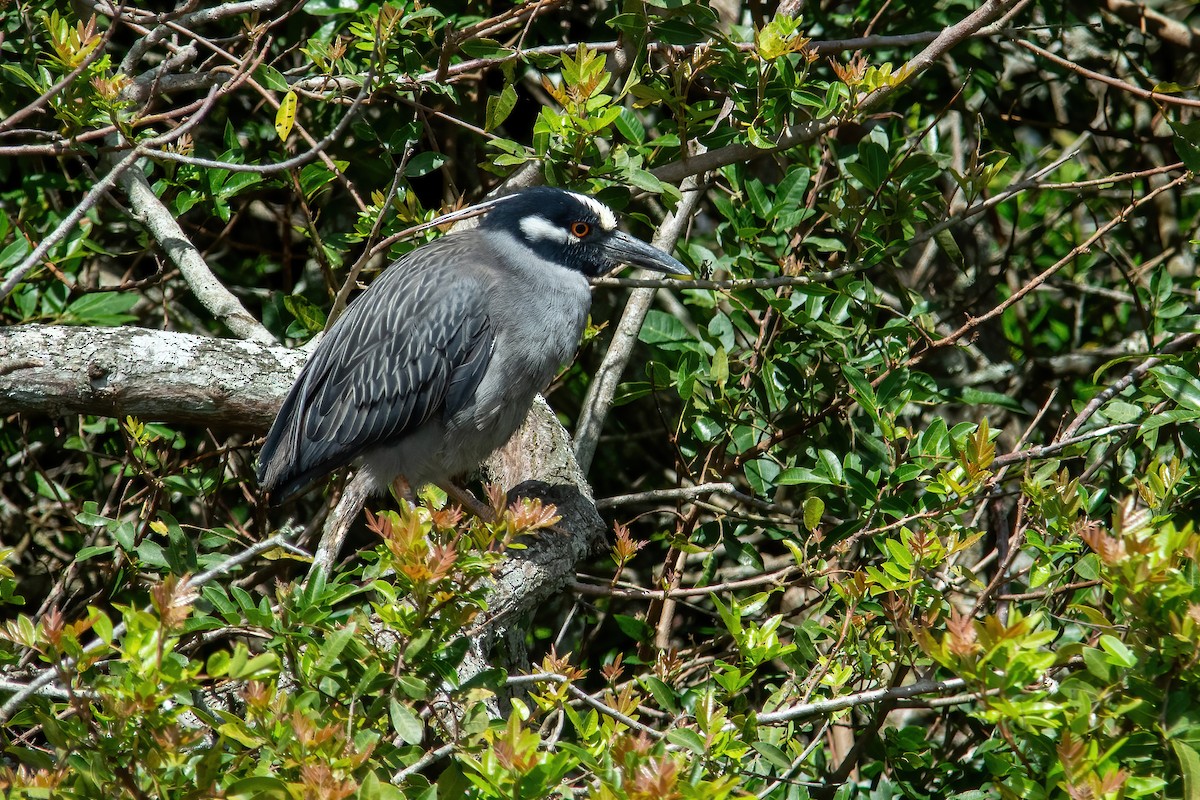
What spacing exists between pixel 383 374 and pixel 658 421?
4.76 ft

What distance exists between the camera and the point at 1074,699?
2014 millimetres

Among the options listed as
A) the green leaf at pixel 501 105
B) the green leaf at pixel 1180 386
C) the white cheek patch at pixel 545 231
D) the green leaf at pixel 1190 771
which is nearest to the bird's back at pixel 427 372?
the white cheek patch at pixel 545 231

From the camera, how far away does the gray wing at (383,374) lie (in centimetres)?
350

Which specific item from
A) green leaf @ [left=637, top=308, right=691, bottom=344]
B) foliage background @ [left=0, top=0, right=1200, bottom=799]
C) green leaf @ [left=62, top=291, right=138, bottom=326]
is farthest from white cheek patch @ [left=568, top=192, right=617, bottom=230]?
green leaf @ [left=62, top=291, right=138, bottom=326]

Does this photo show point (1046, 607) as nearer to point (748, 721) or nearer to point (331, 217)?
point (748, 721)

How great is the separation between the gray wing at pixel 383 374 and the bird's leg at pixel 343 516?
0.42 ft

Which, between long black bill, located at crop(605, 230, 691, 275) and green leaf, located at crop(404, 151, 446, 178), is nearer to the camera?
green leaf, located at crop(404, 151, 446, 178)

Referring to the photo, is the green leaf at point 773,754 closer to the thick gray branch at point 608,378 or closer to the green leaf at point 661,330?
the thick gray branch at point 608,378

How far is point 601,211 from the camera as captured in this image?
12.6 ft

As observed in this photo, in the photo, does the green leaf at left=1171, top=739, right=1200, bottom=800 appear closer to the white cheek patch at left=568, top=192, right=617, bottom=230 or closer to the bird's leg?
the bird's leg

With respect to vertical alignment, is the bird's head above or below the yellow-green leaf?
below

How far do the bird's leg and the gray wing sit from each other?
0.42ft

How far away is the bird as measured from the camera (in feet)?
11.6

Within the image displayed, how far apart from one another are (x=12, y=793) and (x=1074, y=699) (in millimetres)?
1898
